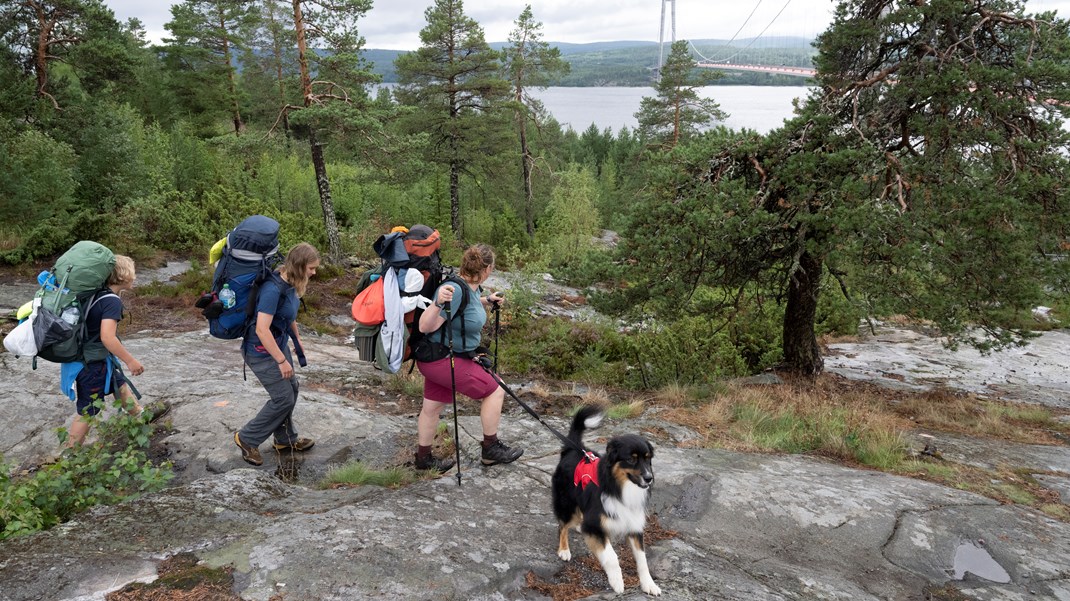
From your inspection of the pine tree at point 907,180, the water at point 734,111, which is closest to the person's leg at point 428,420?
the pine tree at point 907,180

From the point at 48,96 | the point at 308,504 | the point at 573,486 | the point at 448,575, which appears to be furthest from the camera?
the point at 48,96

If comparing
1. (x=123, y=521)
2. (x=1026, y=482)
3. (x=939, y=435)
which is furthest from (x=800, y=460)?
(x=123, y=521)

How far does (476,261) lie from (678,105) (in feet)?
89.0

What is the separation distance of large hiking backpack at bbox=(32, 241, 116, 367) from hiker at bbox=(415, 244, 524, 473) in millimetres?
2385

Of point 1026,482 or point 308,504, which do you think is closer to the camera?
point 308,504

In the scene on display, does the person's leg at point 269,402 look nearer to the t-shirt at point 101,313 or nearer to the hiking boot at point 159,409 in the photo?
the t-shirt at point 101,313

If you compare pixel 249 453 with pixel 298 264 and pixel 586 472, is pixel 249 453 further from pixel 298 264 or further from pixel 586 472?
pixel 586 472

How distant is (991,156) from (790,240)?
247 cm

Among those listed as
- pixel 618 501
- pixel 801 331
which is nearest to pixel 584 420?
pixel 618 501

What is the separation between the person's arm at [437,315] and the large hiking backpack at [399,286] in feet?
0.56

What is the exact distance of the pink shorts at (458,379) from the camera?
4324 mm

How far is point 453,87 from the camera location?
75.7ft

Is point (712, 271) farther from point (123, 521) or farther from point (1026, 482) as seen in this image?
point (123, 521)

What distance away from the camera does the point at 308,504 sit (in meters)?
4.03
